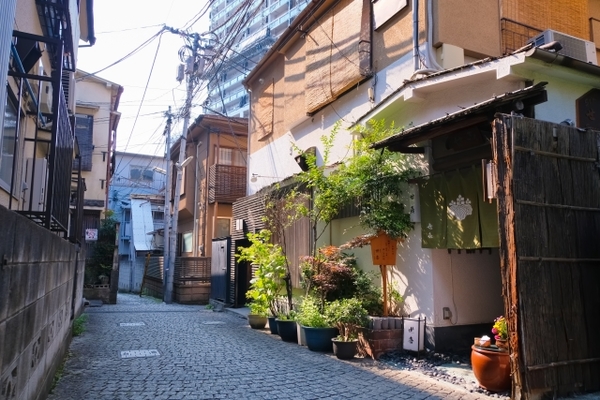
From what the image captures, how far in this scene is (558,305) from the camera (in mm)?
5715

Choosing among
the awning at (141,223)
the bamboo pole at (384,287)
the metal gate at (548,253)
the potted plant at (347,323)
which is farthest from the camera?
the awning at (141,223)

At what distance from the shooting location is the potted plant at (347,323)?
7.92m

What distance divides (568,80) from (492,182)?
3292 mm

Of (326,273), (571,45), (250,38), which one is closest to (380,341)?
(326,273)

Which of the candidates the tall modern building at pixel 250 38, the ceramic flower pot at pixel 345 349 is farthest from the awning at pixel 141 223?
the ceramic flower pot at pixel 345 349

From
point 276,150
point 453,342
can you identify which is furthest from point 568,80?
point 276,150

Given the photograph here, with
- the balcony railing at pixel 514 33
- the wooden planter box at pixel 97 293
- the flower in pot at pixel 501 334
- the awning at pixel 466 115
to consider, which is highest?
the balcony railing at pixel 514 33

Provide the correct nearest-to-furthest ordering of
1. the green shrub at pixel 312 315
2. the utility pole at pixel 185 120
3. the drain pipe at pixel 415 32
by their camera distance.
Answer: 1. the green shrub at pixel 312 315
2. the drain pipe at pixel 415 32
3. the utility pole at pixel 185 120

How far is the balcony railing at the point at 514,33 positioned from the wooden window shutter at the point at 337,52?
9.49ft

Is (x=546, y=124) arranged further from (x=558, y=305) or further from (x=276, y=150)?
(x=276, y=150)

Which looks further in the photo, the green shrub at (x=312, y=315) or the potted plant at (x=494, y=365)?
the green shrub at (x=312, y=315)

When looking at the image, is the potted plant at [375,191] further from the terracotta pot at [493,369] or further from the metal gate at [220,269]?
the metal gate at [220,269]

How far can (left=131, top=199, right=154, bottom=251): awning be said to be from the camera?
3167cm

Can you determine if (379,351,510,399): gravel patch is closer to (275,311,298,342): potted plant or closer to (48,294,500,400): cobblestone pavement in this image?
(48,294,500,400): cobblestone pavement
